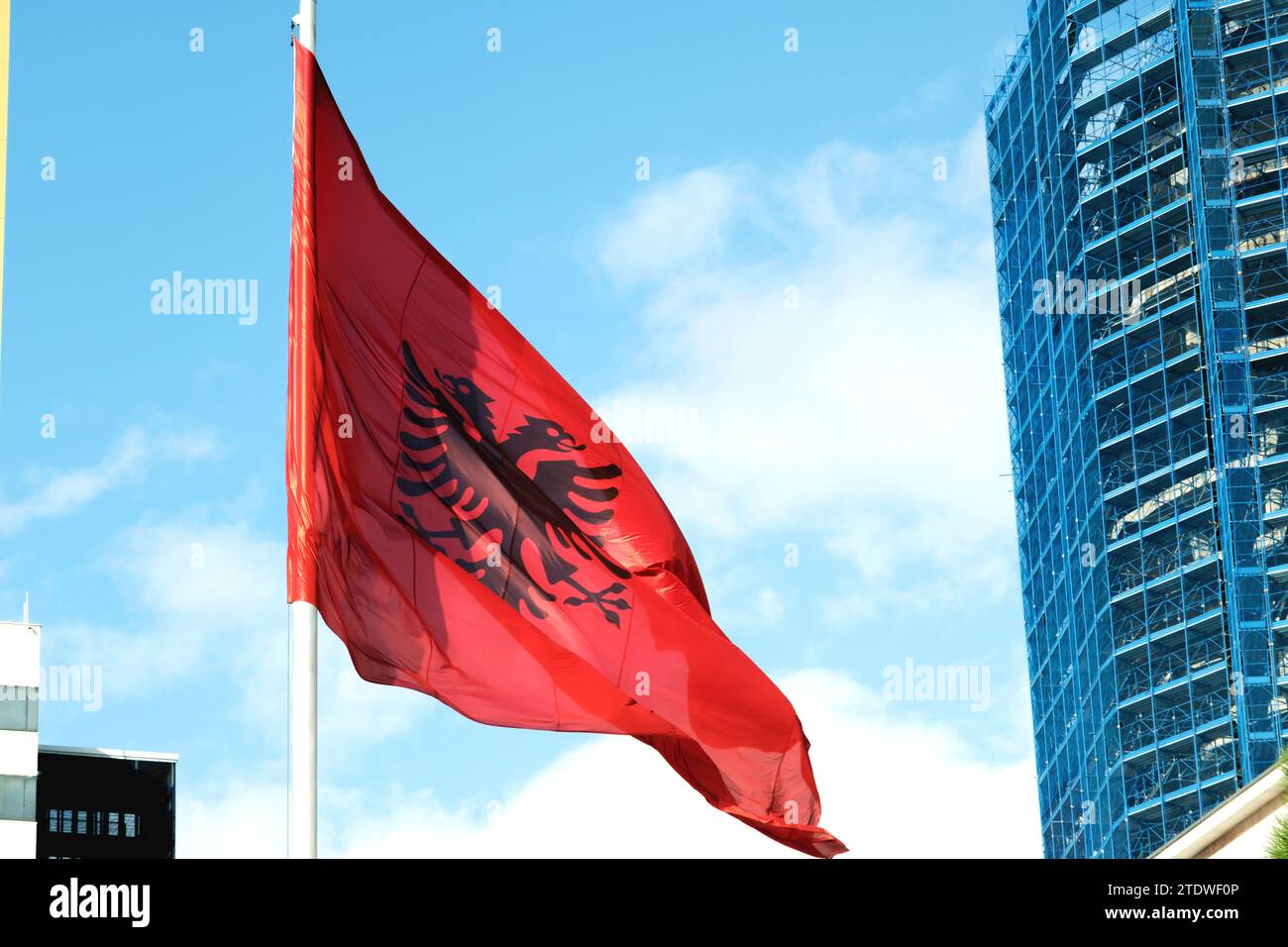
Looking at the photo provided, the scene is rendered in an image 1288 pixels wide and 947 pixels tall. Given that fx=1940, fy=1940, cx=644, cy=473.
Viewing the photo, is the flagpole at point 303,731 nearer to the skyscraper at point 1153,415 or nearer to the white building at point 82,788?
the skyscraper at point 1153,415

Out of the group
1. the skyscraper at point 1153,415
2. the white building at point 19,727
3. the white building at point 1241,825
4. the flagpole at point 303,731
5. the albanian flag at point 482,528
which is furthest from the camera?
the white building at point 19,727

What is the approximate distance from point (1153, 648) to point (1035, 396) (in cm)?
1737

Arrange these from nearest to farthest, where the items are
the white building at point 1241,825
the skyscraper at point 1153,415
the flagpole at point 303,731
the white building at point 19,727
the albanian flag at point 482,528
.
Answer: the flagpole at point 303,731 → the albanian flag at point 482,528 → the white building at point 1241,825 → the skyscraper at point 1153,415 → the white building at point 19,727

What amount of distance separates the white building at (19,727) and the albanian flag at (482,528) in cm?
6867

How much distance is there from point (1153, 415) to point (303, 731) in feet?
237

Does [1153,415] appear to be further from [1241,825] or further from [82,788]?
[1241,825]

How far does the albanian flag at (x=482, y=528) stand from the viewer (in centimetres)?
1298

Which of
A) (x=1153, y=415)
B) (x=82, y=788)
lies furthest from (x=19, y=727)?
(x=1153, y=415)

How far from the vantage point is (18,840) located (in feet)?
253

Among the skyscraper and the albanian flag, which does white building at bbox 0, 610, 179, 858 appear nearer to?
the skyscraper

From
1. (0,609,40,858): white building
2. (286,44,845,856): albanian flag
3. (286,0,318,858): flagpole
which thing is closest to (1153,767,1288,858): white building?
(286,44,845,856): albanian flag

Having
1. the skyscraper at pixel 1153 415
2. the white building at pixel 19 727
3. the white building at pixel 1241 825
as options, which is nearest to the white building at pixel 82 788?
the white building at pixel 19 727
